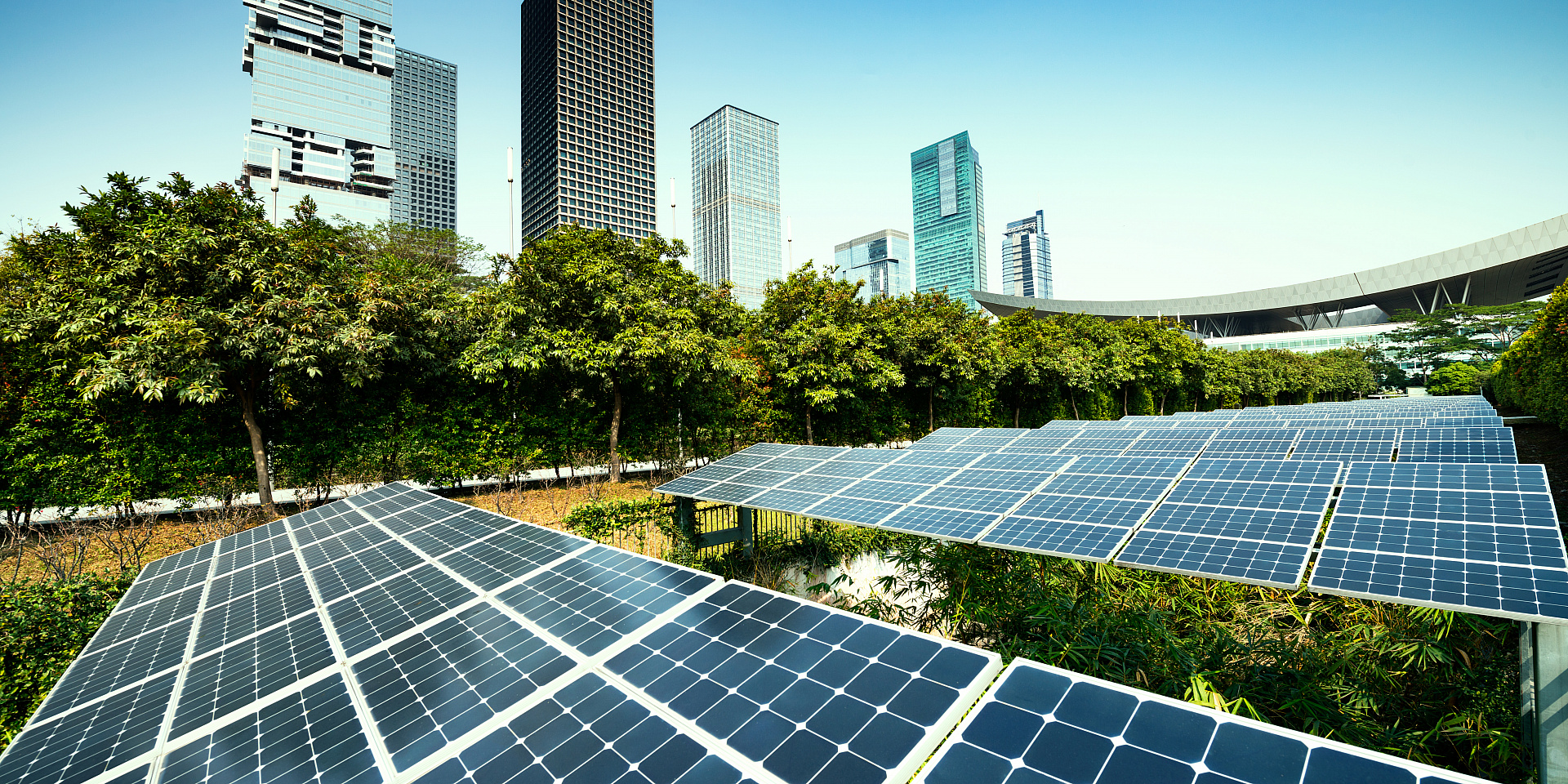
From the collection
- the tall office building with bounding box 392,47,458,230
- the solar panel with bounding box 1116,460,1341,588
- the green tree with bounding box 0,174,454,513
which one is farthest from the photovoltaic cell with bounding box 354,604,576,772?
the tall office building with bounding box 392,47,458,230

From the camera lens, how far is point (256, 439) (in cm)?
1398

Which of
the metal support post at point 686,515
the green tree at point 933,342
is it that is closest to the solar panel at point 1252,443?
the metal support post at point 686,515

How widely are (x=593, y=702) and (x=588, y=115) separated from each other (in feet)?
441

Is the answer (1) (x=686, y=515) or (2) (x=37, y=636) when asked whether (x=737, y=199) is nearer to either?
(1) (x=686, y=515)

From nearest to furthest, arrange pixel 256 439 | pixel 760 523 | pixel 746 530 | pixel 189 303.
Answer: pixel 746 530
pixel 189 303
pixel 256 439
pixel 760 523

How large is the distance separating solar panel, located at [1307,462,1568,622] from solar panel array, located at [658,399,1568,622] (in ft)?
0.10

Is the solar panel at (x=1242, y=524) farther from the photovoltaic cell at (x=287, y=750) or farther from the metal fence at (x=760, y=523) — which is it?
the metal fence at (x=760, y=523)

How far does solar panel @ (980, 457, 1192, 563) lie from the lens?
6134 mm

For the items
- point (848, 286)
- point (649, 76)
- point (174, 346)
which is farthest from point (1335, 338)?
point (649, 76)

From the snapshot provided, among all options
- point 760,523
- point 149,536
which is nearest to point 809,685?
point 760,523

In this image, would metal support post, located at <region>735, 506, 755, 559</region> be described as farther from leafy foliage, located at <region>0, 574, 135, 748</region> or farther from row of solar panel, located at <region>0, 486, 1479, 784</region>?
leafy foliage, located at <region>0, 574, 135, 748</region>

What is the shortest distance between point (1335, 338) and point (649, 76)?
141 meters

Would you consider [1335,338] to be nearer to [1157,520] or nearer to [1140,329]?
[1140,329]

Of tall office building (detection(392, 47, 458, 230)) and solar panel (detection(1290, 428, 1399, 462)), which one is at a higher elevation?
tall office building (detection(392, 47, 458, 230))
